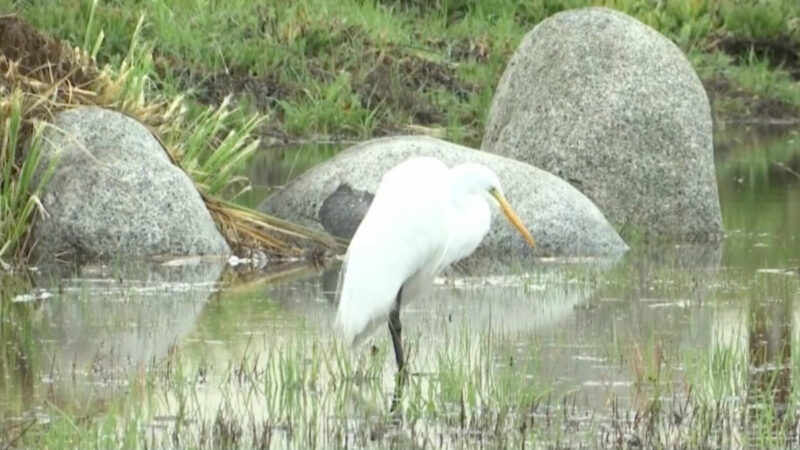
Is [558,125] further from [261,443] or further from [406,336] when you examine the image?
[261,443]

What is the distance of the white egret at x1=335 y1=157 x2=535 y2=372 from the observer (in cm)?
880

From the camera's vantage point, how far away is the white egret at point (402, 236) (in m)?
8.80

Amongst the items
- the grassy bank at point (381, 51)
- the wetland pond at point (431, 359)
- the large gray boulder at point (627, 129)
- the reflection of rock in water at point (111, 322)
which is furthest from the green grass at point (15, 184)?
the grassy bank at point (381, 51)

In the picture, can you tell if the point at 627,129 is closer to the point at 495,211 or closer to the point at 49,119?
the point at 495,211

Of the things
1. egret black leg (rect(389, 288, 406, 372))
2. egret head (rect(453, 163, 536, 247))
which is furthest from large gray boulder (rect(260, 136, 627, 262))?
egret black leg (rect(389, 288, 406, 372))

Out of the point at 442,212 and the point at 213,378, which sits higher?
the point at 442,212

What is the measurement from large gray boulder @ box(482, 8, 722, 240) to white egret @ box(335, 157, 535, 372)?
512cm

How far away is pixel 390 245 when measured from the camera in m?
8.85

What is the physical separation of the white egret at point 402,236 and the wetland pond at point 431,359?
0.21 m

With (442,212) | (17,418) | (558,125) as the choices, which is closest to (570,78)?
(558,125)

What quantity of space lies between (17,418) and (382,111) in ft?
48.3

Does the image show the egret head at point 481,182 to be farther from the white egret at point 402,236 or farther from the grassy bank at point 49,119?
the grassy bank at point 49,119

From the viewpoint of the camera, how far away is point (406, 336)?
379 inches

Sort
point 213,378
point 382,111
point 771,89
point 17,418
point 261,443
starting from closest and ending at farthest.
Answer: point 261,443, point 17,418, point 213,378, point 382,111, point 771,89
